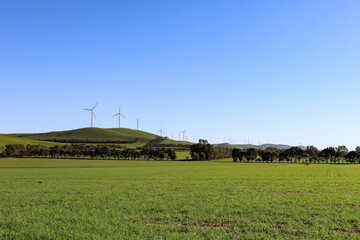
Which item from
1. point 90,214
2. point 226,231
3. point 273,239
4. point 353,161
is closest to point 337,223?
point 273,239

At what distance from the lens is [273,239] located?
49.9 feet

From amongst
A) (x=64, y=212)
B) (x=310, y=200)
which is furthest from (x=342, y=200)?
(x=64, y=212)

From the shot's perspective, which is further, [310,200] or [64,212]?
[310,200]

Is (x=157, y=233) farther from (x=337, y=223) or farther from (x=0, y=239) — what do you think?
(x=337, y=223)

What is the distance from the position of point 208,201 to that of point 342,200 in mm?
12679

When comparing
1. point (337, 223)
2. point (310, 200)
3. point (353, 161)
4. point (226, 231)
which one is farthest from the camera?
point (353, 161)

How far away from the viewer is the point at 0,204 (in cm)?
2594

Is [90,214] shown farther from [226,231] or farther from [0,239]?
[226,231]

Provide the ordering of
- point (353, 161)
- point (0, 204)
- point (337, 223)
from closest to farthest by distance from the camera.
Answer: point (337, 223) < point (0, 204) < point (353, 161)

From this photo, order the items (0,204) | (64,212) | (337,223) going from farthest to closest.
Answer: (0,204)
(64,212)
(337,223)

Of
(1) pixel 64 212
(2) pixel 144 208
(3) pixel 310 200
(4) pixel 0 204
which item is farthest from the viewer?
(3) pixel 310 200

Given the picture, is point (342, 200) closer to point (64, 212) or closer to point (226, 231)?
point (226, 231)

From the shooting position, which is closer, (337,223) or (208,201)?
(337,223)

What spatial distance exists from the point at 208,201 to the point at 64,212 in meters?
12.2
